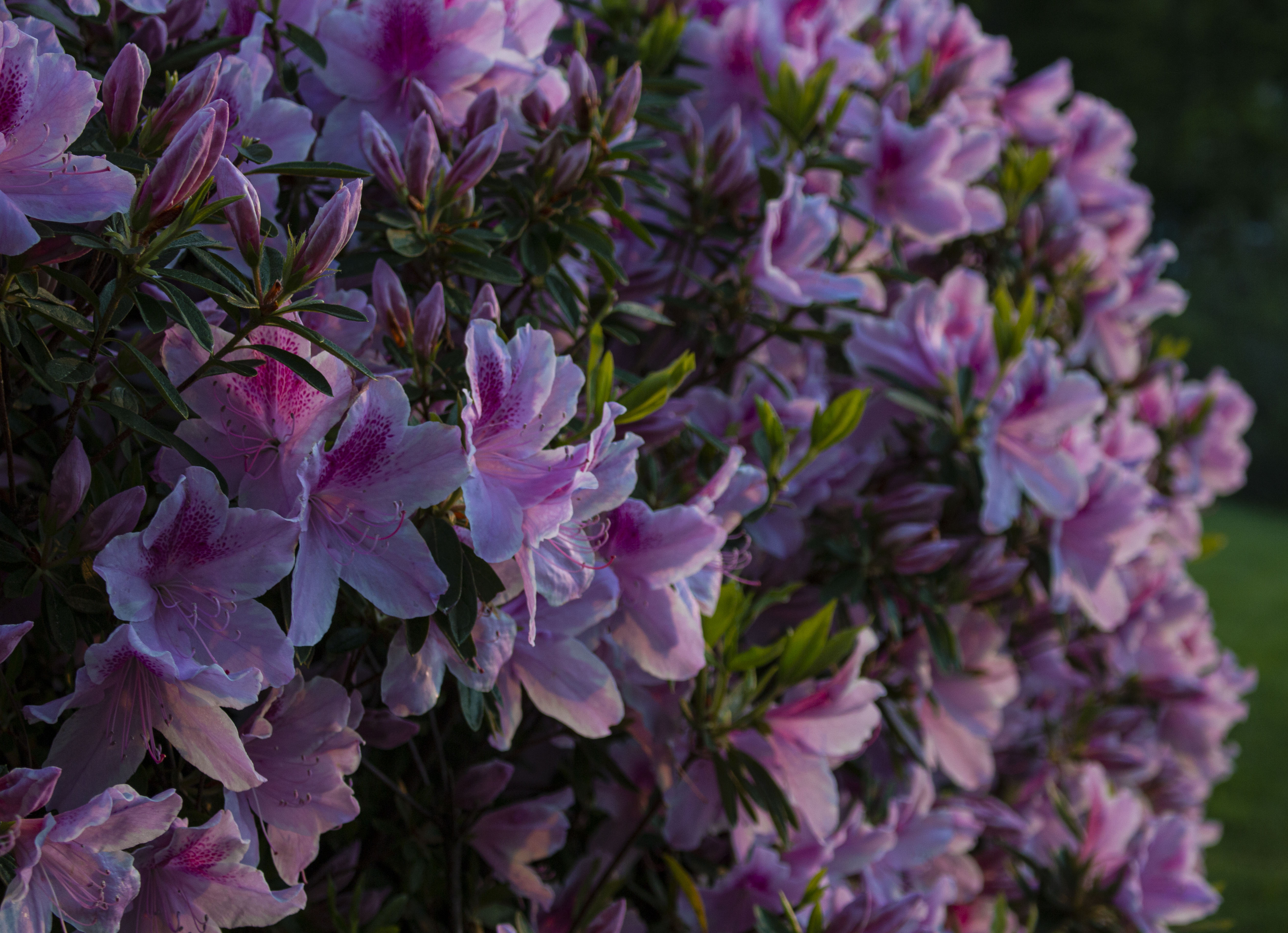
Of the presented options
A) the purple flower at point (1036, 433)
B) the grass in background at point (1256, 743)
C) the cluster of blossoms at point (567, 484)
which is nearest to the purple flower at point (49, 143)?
the cluster of blossoms at point (567, 484)

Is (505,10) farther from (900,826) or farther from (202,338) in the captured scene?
(900,826)

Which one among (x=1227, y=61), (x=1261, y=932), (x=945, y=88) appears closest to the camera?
(x=945, y=88)

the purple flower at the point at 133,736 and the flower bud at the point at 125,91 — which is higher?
the flower bud at the point at 125,91

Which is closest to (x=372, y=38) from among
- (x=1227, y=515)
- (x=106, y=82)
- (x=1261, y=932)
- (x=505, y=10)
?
(x=505, y=10)

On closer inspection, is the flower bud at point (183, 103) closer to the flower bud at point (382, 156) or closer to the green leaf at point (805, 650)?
the flower bud at point (382, 156)

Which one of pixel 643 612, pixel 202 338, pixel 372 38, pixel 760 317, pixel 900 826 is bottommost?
pixel 900 826

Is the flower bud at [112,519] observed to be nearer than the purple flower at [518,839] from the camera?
Yes
